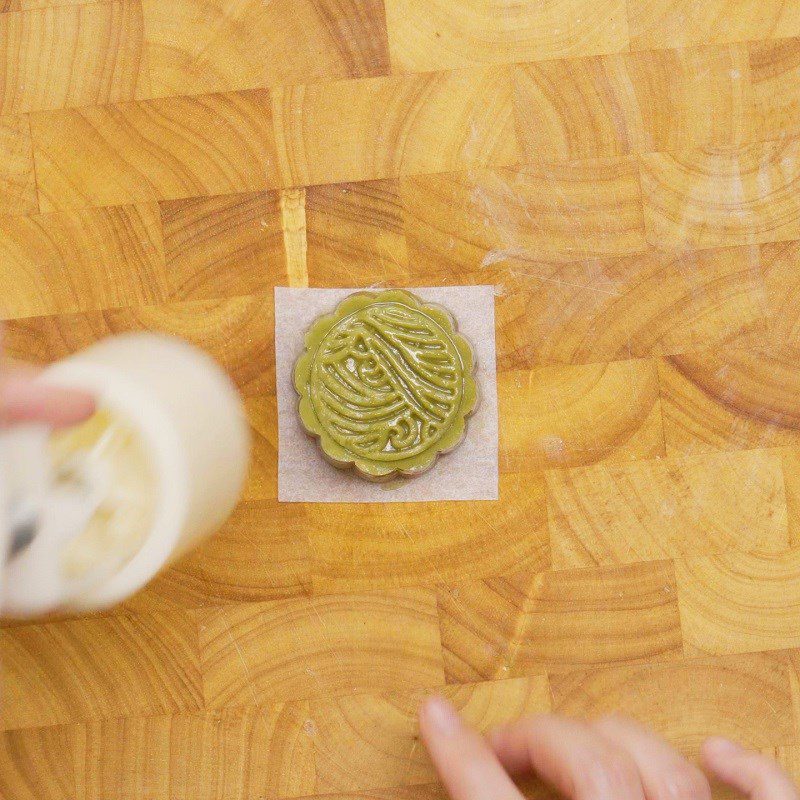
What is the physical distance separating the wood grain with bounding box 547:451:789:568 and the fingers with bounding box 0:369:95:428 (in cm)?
58

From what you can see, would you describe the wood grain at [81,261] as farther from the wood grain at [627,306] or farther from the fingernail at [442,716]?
the fingernail at [442,716]

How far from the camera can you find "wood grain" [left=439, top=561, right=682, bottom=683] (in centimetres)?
104

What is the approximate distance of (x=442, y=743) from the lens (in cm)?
98

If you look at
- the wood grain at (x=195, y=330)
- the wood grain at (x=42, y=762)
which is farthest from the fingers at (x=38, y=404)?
the wood grain at (x=42, y=762)

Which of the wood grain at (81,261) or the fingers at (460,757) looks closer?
the fingers at (460,757)

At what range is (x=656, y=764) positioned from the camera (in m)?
0.97

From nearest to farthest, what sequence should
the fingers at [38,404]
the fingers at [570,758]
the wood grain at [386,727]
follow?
the fingers at [38,404]
the fingers at [570,758]
the wood grain at [386,727]

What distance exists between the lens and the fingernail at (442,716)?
3.25ft

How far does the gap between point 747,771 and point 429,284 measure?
0.72 metres

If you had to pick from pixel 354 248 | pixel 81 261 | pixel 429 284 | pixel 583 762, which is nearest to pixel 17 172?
pixel 81 261

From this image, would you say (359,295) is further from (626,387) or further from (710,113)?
(710,113)

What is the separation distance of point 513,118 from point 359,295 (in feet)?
1.02

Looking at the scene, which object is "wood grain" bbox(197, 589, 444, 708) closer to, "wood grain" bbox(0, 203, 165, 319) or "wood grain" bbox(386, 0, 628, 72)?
"wood grain" bbox(0, 203, 165, 319)

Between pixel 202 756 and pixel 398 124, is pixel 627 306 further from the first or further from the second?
pixel 202 756
